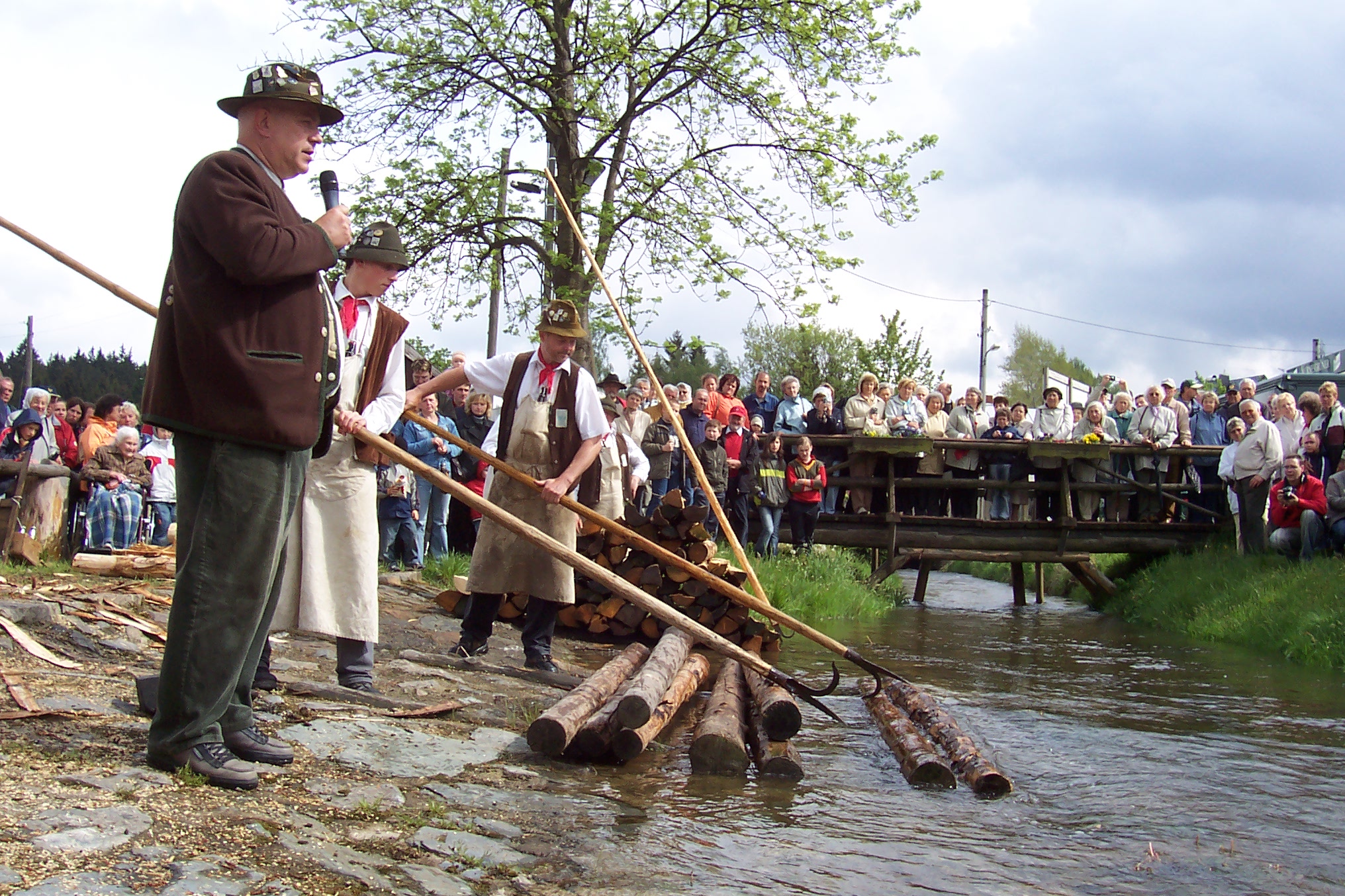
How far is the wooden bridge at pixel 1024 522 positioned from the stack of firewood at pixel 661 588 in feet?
19.3

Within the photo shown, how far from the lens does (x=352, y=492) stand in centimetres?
516

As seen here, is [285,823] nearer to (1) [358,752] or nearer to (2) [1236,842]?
(1) [358,752]

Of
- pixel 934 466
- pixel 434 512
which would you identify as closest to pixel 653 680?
pixel 434 512

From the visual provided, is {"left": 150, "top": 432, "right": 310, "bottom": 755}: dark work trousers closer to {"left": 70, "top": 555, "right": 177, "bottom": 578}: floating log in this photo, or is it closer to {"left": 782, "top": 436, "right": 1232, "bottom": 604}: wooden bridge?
{"left": 70, "top": 555, "right": 177, "bottom": 578}: floating log

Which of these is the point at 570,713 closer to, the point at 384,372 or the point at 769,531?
the point at 384,372

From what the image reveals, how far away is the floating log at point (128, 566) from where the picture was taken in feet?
25.1

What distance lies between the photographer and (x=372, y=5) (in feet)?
53.5

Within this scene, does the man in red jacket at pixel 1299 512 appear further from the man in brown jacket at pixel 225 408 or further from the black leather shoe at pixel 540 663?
the man in brown jacket at pixel 225 408

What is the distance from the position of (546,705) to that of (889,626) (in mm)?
6977

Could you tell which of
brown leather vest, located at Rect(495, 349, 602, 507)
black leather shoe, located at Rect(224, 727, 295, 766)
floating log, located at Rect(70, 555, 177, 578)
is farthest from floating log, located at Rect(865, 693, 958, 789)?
floating log, located at Rect(70, 555, 177, 578)

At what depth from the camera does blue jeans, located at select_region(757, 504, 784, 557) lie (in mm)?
13883

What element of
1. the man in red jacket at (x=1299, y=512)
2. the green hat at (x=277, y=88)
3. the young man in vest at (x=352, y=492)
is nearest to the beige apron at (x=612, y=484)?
the young man in vest at (x=352, y=492)

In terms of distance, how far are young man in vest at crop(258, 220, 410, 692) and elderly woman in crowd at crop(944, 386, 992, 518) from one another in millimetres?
11491

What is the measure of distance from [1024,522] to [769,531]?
4151 mm
